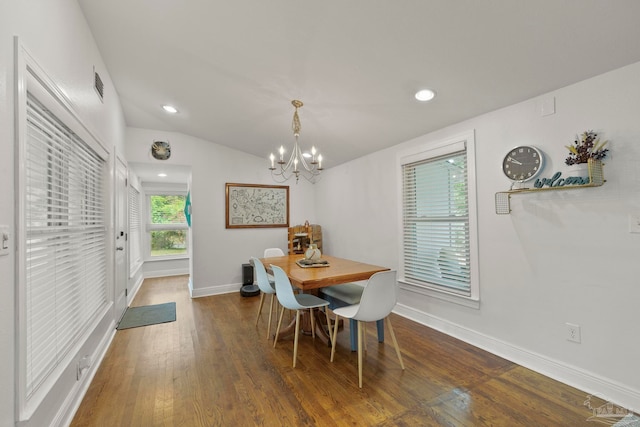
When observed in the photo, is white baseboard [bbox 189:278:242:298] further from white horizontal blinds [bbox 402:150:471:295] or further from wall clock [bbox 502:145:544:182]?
wall clock [bbox 502:145:544:182]

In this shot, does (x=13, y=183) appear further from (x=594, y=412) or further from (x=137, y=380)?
(x=594, y=412)

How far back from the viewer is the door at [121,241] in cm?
325

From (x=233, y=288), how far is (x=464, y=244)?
3606mm

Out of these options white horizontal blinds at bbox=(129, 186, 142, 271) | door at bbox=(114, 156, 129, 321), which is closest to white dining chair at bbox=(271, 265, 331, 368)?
door at bbox=(114, 156, 129, 321)

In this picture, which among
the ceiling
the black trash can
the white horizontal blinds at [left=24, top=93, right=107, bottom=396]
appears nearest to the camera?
the white horizontal blinds at [left=24, top=93, right=107, bottom=396]

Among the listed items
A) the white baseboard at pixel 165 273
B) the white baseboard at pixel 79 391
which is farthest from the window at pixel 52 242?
the white baseboard at pixel 165 273

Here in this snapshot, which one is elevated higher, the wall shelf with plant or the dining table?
the wall shelf with plant

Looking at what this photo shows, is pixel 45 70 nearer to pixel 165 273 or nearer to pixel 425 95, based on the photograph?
pixel 425 95

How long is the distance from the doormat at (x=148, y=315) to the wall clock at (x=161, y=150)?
7.11ft

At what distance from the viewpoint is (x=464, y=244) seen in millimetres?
2775

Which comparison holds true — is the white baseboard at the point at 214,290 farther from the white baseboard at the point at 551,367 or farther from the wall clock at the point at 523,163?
the wall clock at the point at 523,163

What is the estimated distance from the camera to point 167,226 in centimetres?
625

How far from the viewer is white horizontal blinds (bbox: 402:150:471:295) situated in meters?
2.79

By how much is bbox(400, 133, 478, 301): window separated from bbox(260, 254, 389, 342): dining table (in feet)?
2.48
